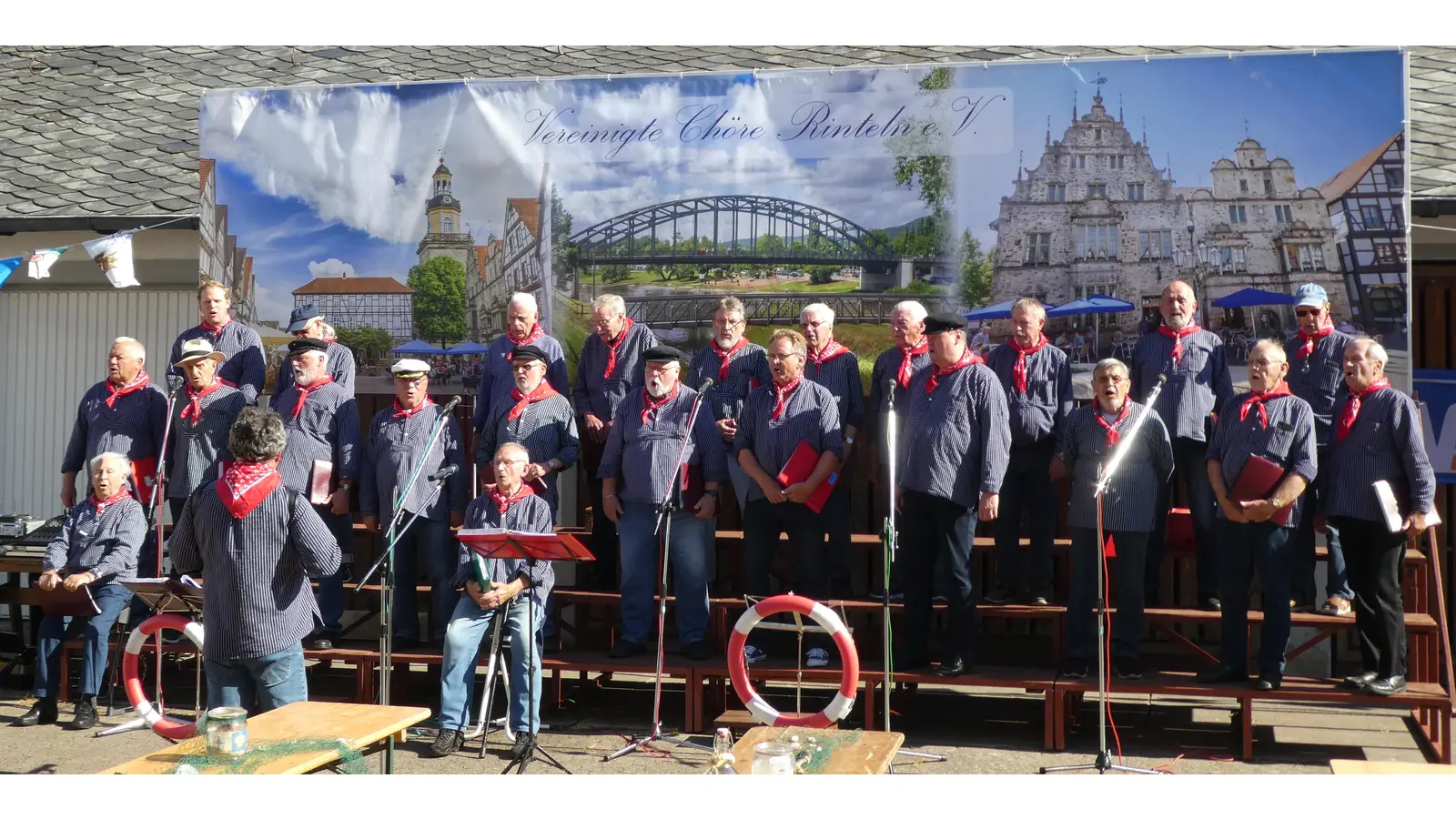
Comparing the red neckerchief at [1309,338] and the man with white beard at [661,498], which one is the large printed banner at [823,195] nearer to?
the red neckerchief at [1309,338]

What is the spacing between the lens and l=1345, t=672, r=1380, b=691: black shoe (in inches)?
294

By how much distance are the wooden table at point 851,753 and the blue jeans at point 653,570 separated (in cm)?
220

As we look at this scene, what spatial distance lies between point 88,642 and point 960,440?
5.22m

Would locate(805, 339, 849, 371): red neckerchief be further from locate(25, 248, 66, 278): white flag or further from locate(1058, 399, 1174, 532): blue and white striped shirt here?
locate(25, 248, 66, 278): white flag

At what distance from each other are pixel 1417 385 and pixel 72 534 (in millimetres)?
8705

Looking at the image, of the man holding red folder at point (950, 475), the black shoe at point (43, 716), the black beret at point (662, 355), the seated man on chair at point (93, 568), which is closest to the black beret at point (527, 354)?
the black beret at point (662, 355)

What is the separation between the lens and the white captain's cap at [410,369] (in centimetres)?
884

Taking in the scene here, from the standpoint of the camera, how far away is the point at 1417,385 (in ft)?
32.8

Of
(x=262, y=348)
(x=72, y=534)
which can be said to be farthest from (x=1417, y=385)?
(x=72, y=534)

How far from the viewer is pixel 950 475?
793 centimetres

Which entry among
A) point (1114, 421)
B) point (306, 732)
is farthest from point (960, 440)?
point (306, 732)

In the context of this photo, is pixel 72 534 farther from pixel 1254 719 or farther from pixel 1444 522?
pixel 1444 522

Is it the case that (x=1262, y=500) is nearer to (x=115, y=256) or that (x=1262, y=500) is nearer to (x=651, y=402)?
(x=651, y=402)

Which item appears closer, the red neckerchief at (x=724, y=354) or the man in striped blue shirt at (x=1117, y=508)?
the man in striped blue shirt at (x=1117, y=508)
